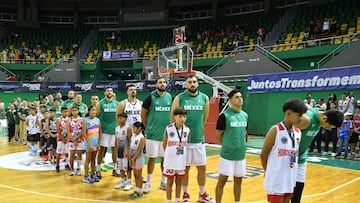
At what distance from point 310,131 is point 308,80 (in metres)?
9.68

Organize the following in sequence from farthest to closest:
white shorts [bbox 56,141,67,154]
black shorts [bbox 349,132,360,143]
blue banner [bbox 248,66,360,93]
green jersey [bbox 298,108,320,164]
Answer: blue banner [bbox 248,66,360,93] → black shorts [bbox 349,132,360,143] → white shorts [bbox 56,141,67,154] → green jersey [bbox 298,108,320,164]

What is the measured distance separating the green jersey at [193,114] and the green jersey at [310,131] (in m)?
1.71

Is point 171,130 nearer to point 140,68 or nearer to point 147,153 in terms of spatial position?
point 147,153

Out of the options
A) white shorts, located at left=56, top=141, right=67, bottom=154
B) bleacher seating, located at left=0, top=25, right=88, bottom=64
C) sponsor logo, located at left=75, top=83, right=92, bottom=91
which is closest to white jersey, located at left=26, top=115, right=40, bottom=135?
white shorts, located at left=56, top=141, right=67, bottom=154

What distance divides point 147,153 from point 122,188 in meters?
0.92

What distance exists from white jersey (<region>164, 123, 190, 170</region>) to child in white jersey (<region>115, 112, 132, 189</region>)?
55.3 inches

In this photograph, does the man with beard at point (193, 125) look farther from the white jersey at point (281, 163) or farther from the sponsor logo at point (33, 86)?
the sponsor logo at point (33, 86)

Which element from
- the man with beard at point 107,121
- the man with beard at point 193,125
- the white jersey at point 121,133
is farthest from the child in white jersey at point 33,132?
the man with beard at point 193,125

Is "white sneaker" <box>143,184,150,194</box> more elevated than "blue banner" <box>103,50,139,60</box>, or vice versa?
"blue banner" <box>103,50,139,60</box>

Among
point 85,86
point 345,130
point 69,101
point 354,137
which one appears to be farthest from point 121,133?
point 85,86

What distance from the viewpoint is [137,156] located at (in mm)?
5797

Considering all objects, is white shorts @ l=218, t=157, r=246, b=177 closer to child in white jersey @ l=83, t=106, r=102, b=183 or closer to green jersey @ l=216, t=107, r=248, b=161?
green jersey @ l=216, t=107, r=248, b=161

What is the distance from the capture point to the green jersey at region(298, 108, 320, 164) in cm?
384

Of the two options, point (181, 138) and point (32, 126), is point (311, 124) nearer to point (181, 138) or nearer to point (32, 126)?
point (181, 138)
